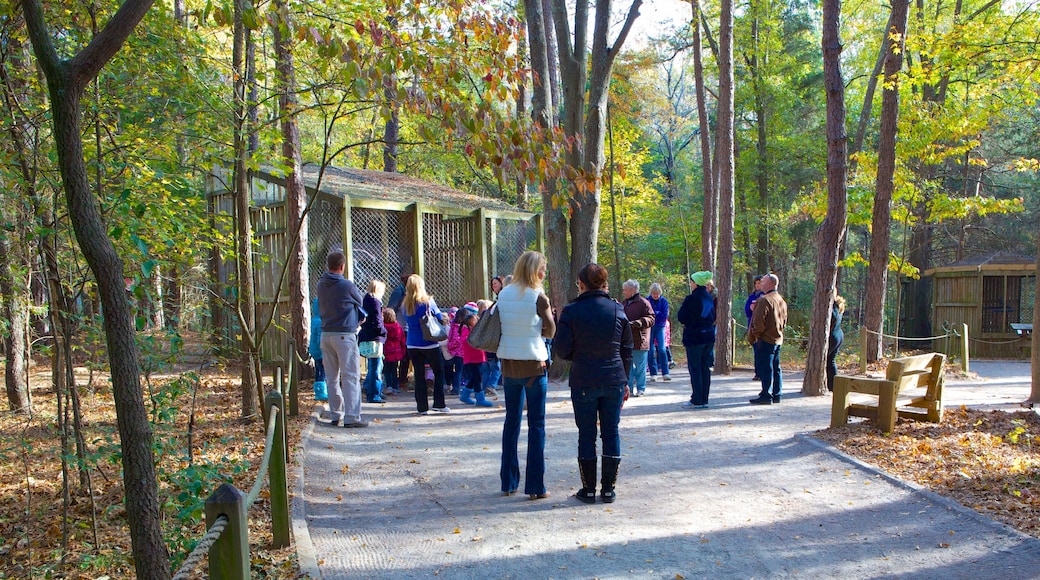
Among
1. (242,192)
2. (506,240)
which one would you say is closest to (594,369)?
(242,192)

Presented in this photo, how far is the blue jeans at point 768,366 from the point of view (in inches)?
449

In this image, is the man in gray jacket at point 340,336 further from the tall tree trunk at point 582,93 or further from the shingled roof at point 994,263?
the shingled roof at point 994,263

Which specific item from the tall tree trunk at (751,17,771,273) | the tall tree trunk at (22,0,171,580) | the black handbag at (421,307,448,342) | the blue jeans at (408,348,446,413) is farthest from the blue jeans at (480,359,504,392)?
the tall tree trunk at (751,17,771,273)

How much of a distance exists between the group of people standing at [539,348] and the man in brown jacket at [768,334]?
1 cm

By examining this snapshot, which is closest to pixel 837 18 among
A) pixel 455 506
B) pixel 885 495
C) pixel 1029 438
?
pixel 1029 438

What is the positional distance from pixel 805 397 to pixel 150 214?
982 centimetres

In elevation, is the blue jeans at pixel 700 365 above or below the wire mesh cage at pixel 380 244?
below

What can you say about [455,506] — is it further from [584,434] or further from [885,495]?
[885,495]

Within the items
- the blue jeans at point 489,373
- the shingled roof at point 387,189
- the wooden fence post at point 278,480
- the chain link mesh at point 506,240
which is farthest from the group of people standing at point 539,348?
the chain link mesh at point 506,240

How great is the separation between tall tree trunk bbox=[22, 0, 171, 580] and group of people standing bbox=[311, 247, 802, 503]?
327cm

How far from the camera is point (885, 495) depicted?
22.1 feet

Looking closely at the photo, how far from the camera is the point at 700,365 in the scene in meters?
11.1

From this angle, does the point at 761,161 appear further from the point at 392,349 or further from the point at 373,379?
the point at 373,379

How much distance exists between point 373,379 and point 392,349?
763mm
